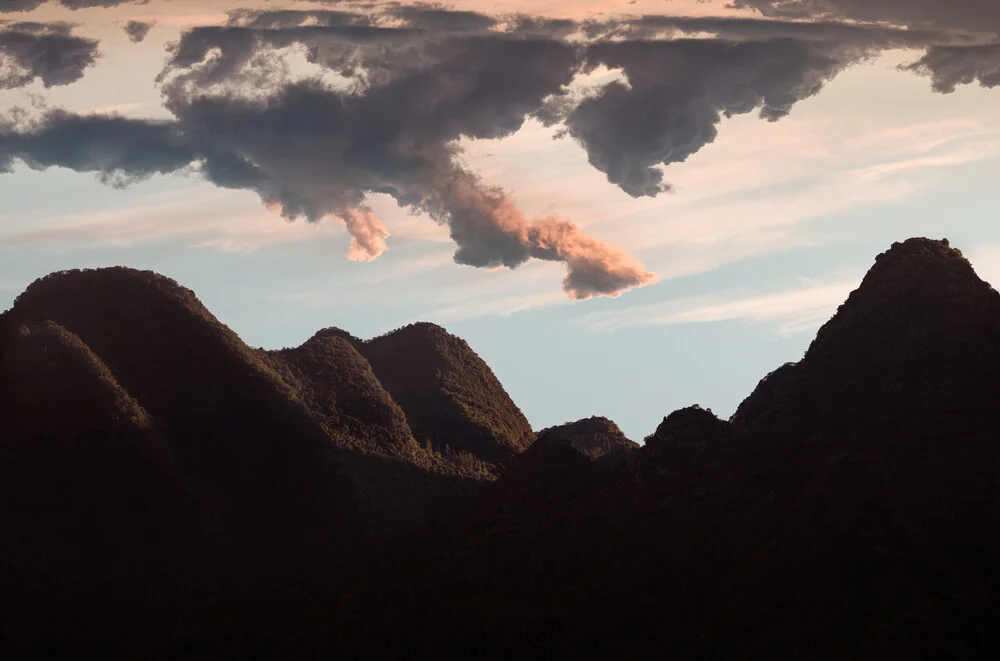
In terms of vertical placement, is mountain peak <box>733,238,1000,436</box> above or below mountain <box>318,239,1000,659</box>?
above

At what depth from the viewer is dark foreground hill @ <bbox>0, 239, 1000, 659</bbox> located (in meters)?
136

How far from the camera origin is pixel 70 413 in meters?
185

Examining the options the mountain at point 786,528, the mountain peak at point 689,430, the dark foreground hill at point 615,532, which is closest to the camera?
the mountain at point 786,528

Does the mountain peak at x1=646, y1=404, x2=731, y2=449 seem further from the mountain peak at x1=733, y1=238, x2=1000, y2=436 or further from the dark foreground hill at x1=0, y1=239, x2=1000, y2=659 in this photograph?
the mountain peak at x1=733, y1=238, x2=1000, y2=436

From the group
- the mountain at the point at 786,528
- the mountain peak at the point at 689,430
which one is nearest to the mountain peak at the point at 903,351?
the mountain at the point at 786,528

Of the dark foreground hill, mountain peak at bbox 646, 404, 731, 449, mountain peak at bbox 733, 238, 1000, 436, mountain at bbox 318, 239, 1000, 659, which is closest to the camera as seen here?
mountain at bbox 318, 239, 1000, 659

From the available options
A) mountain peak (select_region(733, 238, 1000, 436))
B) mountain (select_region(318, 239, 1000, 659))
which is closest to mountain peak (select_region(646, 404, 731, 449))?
mountain (select_region(318, 239, 1000, 659))

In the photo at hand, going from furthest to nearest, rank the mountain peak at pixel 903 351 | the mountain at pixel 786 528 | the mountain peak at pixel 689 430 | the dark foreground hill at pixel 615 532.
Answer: the mountain peak at pixel 689 430 < the mountain peak at pixel 903 351 < the dark foreground hill at pixel 615 532 < the mountain at pixel 786 528

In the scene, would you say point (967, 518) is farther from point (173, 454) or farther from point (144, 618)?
point (173, 454)

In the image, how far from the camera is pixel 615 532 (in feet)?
545

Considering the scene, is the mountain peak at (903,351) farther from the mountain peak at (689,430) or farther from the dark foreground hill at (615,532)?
the mountain peak at (689,430)

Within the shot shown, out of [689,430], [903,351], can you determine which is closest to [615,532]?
[689,430]

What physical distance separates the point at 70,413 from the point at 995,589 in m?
125

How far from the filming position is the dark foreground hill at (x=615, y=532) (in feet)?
445
